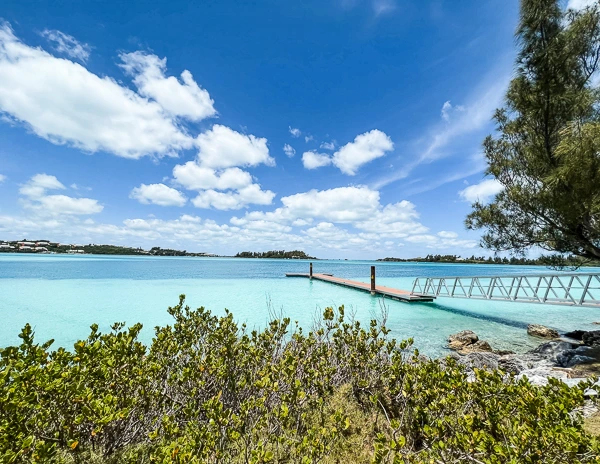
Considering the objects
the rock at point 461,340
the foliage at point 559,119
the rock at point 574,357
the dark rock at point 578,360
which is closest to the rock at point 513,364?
the rock at point 574,357

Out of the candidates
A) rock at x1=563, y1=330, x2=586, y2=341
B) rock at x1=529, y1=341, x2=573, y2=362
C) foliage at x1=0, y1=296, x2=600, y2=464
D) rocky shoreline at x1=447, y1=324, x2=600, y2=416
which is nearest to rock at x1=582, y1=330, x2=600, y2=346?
rocky shoreline at x1=447, y1=324, x2=600, y2=416

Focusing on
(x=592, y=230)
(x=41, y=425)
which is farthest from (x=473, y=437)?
(x=592, y=230)

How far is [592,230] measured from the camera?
266 inches

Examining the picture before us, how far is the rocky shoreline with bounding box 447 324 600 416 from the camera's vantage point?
5676mm

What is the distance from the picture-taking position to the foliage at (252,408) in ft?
5.81

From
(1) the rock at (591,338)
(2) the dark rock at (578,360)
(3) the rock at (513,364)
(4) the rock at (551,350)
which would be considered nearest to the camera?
(3) the rock at (513,364)

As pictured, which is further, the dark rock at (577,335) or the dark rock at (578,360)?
the dark rock at (577,335)

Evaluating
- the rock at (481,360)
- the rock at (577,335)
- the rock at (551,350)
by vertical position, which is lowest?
the rock at (577,335)

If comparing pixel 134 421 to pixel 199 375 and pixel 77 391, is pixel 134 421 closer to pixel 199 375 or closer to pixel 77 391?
pixel 199 375

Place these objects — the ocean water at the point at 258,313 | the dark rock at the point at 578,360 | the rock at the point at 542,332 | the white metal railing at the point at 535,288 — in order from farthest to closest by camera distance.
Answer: the rock at the point at 542,332 → the ocean water at the point at 258,313 → the white metal railing at the point at 535,288 → the dark rock at the point at 578,360

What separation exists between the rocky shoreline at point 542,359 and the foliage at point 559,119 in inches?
110

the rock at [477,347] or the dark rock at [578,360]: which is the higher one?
the dark rock at [578,360]

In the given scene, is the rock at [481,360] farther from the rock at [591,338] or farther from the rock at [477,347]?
the rock at [591,338]

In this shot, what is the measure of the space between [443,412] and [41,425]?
3.22 metres
